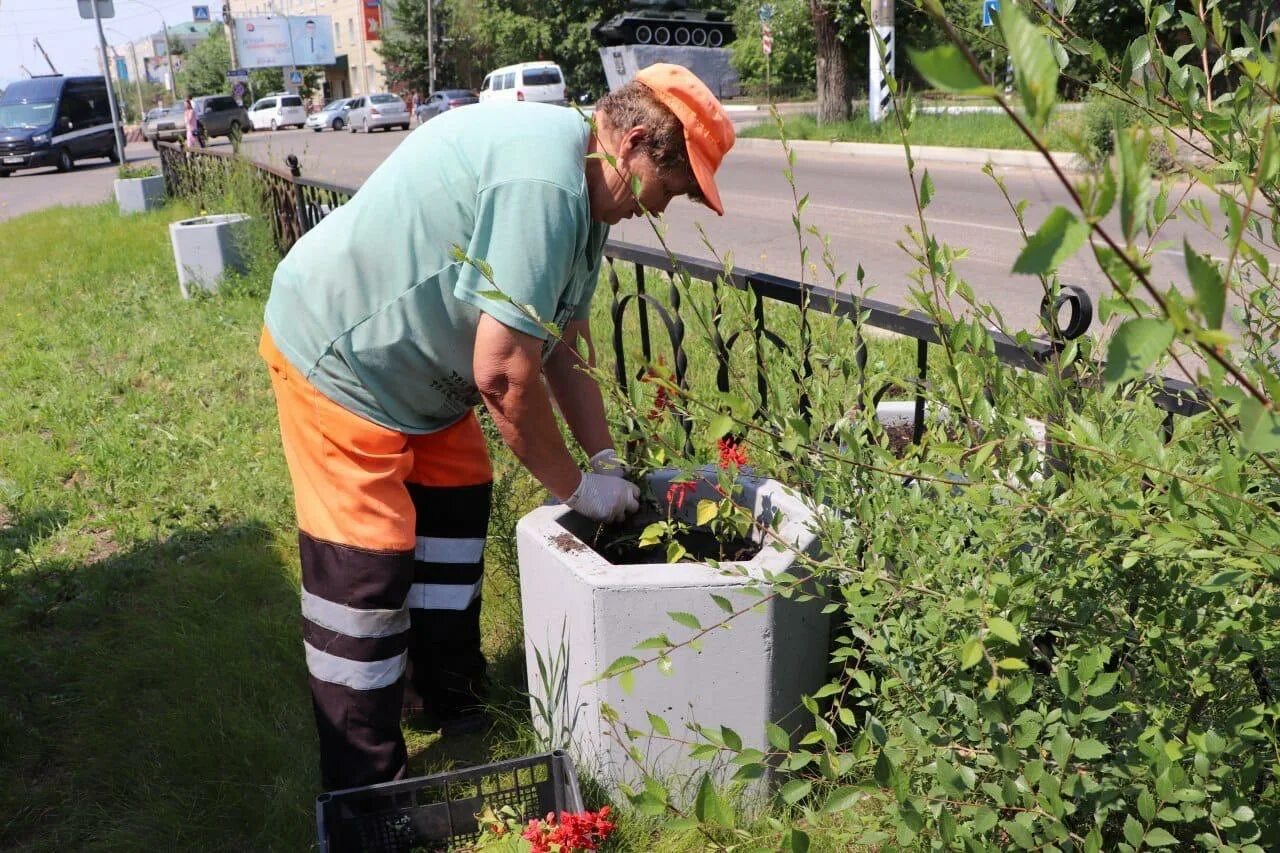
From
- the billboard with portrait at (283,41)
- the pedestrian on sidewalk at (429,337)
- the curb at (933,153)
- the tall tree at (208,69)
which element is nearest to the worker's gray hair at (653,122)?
the pedestrian on sidewalk at (429,337)

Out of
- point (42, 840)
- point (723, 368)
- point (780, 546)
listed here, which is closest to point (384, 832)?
point (42, 840)

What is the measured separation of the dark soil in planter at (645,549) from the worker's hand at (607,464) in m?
0.11

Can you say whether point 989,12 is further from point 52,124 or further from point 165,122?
point 165,122

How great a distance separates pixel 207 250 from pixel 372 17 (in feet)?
207

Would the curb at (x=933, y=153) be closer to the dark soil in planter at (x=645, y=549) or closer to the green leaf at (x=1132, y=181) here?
the dark soil in planter at (x=645, y=549)

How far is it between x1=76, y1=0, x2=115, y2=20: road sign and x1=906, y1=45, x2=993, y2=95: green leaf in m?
16.0

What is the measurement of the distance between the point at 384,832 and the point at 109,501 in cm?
281

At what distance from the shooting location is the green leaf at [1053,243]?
611 mm

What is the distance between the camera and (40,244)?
37.9ft

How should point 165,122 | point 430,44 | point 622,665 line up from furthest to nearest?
1. point 430,44
2. point 165,122
3. point 622,665

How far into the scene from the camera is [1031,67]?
0.61 metres

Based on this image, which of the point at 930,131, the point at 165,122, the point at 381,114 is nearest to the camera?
the point at 930,131

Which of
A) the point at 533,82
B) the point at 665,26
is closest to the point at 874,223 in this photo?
the point at 533,82

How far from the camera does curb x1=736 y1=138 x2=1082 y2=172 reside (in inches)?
552
